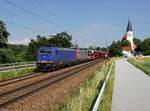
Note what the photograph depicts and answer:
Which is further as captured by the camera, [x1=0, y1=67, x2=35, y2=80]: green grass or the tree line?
the tree line

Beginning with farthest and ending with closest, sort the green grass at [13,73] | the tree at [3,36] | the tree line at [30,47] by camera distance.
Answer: the tree at [3,36] → the tree line at [30,47] → the green grass at [13,73]

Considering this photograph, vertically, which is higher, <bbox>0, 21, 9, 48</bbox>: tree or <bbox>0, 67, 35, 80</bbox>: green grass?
<bbox>0, 21, 9, 48</bbox>: tree

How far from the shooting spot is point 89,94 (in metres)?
15.3

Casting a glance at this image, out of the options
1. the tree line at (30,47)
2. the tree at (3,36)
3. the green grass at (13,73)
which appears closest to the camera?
the green grass at (13,73)

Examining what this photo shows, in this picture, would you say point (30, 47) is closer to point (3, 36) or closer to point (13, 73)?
point (3, 36)

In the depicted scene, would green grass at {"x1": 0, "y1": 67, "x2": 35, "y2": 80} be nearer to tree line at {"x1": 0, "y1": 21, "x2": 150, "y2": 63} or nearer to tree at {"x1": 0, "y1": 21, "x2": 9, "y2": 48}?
tree line at {"x1": 0, "y1": 21, "x2": 150, "y2": 63}

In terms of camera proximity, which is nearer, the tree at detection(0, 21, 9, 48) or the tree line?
the tree line

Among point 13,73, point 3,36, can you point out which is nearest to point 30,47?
point 3,36

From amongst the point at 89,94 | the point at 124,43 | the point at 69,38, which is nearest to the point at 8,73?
the point at 89,94

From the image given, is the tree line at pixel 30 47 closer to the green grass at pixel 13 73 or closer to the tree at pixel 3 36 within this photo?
the tree at pixel 3 36

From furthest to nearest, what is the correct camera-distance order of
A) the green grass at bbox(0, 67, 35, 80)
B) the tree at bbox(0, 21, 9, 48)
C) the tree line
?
the tree at bbox(0, 21, 9, 48) < the tree line < the green grass at bbox(0, 67, 35, 80)

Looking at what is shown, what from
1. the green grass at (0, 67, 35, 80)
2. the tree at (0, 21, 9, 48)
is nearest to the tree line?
the tree at (0, 21, 9, 48)

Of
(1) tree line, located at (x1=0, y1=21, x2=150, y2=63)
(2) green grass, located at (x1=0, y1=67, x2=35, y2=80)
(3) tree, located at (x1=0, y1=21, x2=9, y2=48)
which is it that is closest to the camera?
(2) green grass, located at (x1=0, y1=67, x2=35, y2=80)

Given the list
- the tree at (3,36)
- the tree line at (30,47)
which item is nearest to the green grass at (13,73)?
the tree line at (30,47)
